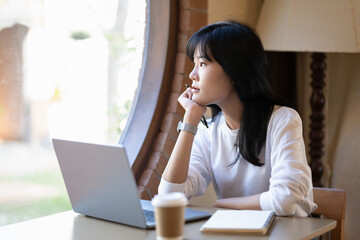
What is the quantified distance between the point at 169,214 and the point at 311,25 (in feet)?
5.18

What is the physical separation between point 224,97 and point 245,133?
15cm

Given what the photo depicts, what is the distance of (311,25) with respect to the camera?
7.91 feet

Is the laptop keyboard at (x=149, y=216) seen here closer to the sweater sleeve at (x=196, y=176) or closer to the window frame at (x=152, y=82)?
the sweater sleeve at (x=196, y=176)

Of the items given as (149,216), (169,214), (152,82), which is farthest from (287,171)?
(152,82)

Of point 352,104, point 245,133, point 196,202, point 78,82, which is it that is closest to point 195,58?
point 245,133

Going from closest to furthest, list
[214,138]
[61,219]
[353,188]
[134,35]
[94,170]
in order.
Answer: [94,170] < [61,219] < [214,138] < [134,35] < [353,188]

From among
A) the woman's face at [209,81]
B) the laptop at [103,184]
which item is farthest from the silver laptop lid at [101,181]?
the woman's face at [209,81]

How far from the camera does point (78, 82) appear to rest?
233cm

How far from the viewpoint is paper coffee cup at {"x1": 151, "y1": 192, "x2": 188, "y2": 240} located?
1067mm

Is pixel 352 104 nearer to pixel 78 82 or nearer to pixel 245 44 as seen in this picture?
pixel 245 44

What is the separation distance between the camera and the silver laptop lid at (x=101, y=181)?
4.53 feet

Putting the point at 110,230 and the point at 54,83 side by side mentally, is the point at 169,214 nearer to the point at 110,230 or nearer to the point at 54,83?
the point at 110,230

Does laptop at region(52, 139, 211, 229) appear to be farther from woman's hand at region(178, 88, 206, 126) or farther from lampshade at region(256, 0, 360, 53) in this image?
lampshade at region(256, 0, 360, 53)

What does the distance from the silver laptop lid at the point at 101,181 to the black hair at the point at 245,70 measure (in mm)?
575
